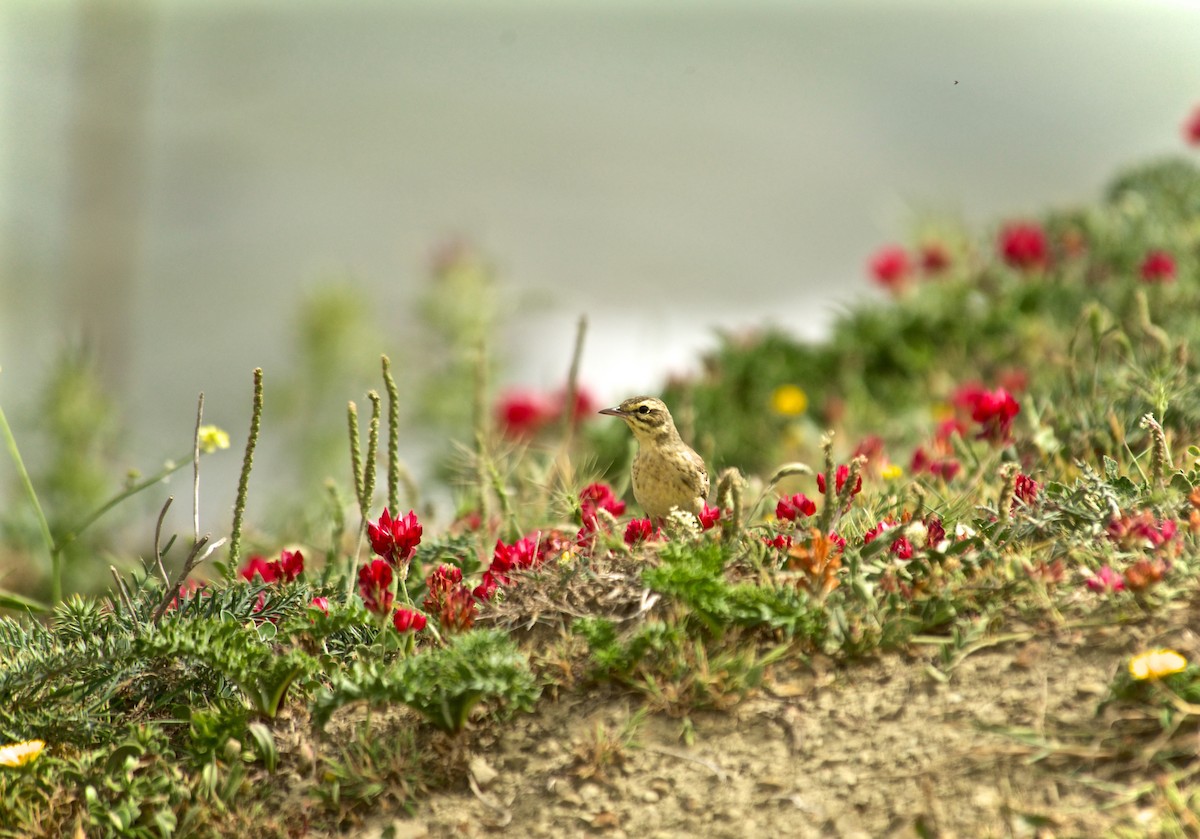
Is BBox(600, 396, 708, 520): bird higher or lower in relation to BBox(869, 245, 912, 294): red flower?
lower

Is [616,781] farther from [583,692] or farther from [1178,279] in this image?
[1178,279]

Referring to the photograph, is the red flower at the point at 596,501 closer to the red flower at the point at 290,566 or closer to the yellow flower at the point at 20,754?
the red flower at the point at 290,566

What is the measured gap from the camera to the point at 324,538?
4457mm

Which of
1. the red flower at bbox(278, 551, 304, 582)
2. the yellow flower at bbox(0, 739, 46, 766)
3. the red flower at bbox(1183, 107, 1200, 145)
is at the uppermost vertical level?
the red flower at bbox(1183, 107, 1200, 145)

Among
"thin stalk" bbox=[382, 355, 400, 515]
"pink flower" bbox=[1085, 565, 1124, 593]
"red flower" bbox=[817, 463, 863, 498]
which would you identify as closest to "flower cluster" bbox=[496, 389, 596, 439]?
"thin stalk" bbox=[382, 355, 400, 515]

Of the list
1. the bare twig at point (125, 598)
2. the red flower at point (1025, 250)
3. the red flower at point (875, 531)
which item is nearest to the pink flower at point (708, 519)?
the red flower at point (875, 531)

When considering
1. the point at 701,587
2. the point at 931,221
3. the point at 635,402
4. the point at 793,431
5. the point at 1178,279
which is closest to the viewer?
the point at 701,587

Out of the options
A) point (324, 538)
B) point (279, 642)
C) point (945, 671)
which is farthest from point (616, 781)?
point (324, 538)

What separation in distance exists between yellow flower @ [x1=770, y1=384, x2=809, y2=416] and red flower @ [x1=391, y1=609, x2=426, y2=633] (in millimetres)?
3185

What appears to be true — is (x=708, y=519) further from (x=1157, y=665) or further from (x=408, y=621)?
(x=1157, y=665)

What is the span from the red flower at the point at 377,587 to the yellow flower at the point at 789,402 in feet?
10.2

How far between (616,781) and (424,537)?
1518 mm

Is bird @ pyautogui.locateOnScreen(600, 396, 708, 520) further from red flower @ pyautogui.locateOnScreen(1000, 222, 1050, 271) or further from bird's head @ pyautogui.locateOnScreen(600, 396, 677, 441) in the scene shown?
red flower @ pyautogui.locateOnScreen(1000, 222, 1050, 271)

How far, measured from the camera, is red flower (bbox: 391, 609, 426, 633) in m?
2.92
